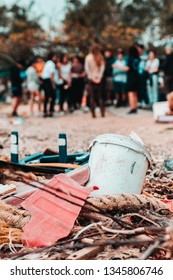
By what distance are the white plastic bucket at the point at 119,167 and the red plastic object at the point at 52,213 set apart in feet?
0.86

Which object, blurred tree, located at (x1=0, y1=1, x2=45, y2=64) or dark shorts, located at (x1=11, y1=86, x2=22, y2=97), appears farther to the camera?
blurred tree, located at (x1=0, y1=1, x2=45, y2=64)

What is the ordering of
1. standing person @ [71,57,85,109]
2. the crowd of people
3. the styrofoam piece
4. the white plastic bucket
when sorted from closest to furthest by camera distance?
the white plastic bucket < the styrofoam piece < the crowd of people < standing person @ [71,57,85,109]

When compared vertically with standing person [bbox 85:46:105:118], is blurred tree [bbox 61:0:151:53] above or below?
above

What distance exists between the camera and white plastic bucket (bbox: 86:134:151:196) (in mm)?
4484

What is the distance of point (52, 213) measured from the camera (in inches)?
158

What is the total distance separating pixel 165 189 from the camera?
17.3 ft

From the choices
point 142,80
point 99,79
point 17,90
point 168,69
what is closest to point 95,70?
→ point 99,79

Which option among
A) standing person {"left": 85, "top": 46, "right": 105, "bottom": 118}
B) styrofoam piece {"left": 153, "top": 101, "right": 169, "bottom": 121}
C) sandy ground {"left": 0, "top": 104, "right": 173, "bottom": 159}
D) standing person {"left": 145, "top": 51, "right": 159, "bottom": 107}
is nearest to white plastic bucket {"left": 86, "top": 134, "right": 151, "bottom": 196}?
sandy ground {"left": 0, "top": 104, "right": 173, "bottom": 159}

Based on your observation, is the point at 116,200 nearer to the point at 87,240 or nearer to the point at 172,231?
the point at 87,240

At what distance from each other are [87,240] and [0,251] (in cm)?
58

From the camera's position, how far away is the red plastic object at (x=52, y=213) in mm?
3857

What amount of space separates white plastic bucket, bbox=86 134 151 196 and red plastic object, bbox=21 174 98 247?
26 cm

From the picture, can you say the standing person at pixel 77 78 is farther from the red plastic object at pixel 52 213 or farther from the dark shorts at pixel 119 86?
the red plastic object at pixel 52 213

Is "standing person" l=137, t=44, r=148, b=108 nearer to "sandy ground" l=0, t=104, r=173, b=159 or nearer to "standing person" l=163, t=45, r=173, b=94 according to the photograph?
"sandy ground" l=0, t=104, r=173, b=159
